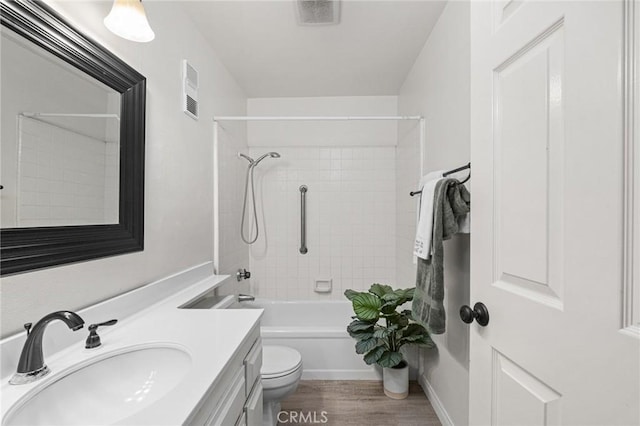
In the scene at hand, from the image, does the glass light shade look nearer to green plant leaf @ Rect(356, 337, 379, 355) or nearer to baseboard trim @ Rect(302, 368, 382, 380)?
green plant leaf @ Rect(356, 337, 379, 355)

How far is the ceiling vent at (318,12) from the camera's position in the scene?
5.42ft

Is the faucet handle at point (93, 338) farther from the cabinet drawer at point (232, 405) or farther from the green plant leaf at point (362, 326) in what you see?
the green plant leaf at point (362, 326)

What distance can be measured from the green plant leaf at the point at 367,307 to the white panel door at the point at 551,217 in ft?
3.28

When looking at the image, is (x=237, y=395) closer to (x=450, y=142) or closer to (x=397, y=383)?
(x=397, y=383)

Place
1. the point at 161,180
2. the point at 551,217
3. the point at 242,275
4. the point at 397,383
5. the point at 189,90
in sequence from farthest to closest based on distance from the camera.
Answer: the point at 242,275, the point at 397,383, the point at 189,90, the point at 161,180, the point at 551,217

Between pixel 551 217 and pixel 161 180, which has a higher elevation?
pixel 161 180

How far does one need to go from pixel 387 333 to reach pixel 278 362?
2.28ft

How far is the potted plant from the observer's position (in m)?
1.91

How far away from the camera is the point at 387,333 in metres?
1.88

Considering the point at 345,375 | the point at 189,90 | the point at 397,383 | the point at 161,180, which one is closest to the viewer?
the point at 161,180

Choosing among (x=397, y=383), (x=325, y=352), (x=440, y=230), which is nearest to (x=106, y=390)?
(x=440, y=230)

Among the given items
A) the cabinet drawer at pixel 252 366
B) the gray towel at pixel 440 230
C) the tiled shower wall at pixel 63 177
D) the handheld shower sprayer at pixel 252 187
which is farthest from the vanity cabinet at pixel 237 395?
the handheld shower sprayer at pixel 252 187

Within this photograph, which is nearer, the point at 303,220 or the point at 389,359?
the point at 389,359

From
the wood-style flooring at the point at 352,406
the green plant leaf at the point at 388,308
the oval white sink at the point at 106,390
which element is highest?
the oval white sink at the point at 106,390
